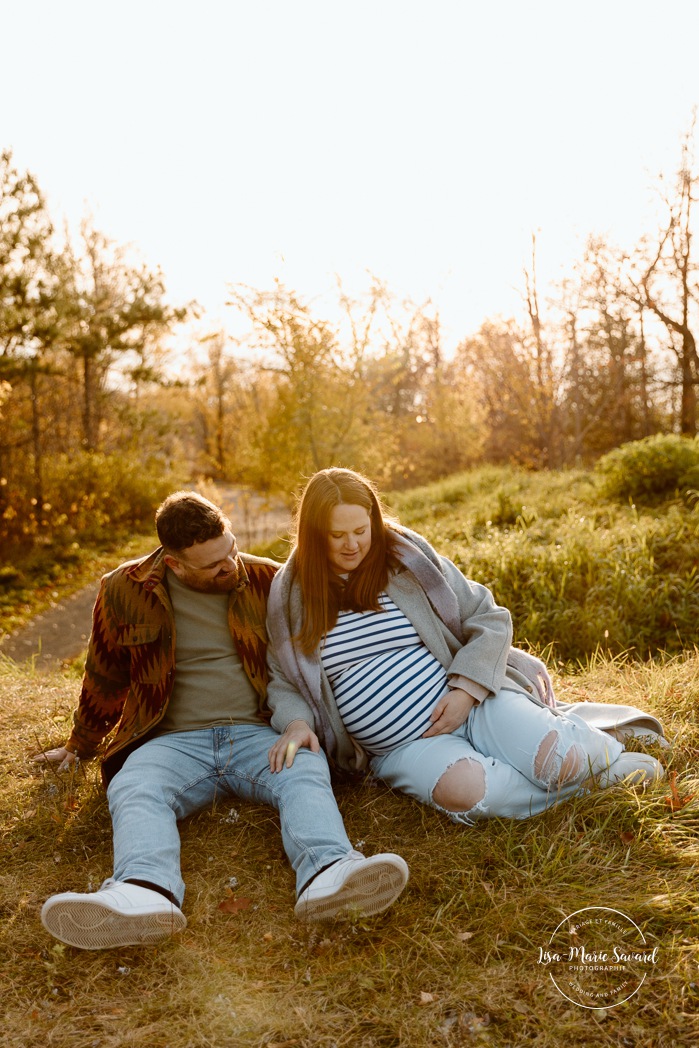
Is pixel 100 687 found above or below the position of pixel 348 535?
below

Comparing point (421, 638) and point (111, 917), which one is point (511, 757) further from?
point (111, 917)

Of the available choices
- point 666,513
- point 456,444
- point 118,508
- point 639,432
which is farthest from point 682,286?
point 118,508

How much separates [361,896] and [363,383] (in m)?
7.05

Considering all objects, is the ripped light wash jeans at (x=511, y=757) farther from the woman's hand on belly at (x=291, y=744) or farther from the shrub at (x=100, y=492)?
the shrub at (x=100, y=492)

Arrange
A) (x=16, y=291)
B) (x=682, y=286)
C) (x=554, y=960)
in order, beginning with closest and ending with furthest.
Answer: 1. (x=554, y=960)
2. (x=16, y=291)
3. (x=682, y=286)

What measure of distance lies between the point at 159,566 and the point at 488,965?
168cm

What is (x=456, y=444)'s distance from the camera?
1541 cm

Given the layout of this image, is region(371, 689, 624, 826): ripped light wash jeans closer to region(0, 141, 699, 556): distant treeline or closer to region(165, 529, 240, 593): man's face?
region(165, 529, 240, 593): man's face

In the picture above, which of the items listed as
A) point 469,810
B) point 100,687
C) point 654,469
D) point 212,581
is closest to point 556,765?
point 469,810

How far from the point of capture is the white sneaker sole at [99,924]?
2.09m

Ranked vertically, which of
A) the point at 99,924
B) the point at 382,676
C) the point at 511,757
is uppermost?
the point at 382,676

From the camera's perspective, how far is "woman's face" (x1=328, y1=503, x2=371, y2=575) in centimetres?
273

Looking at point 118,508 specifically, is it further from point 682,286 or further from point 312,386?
point 682,286

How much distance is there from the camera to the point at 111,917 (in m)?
2.10
